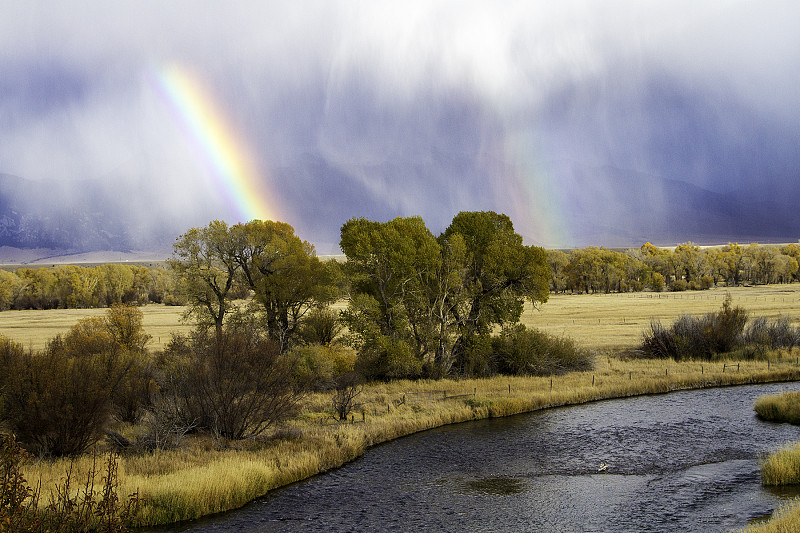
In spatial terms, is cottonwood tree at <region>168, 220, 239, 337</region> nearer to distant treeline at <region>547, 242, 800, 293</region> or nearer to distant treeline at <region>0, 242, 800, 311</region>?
distant treeline at <region>0, 242, 800, 311</region>

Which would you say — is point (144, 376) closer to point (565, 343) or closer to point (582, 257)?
point (565, 343)

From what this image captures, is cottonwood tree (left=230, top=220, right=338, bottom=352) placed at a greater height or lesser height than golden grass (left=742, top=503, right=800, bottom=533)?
greater

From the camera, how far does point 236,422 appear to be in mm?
26719


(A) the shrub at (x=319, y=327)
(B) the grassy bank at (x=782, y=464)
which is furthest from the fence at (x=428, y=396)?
(B) the grassy bank at (x=782, y=464)

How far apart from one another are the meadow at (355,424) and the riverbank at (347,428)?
41mm

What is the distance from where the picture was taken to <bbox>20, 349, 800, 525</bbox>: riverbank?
66.3 ft

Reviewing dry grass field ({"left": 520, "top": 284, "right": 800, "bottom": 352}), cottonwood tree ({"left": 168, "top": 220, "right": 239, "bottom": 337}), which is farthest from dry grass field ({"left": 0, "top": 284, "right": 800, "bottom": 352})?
cottonwood tree ({"left": 168, "top": 220, "right": 239, "bottom": 337})

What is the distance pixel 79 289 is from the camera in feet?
442

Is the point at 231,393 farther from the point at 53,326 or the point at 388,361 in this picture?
the point at 53,326

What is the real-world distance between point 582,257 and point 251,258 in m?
121

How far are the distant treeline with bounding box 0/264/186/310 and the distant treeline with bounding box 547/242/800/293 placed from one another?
98882 millimetres

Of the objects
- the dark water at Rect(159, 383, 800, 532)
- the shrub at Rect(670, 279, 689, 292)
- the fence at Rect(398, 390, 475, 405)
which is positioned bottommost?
the dark water at Rect(159, 383, 800, 532)

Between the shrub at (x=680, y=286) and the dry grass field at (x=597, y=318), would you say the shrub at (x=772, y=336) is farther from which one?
the shrub at (x=680, y=286)

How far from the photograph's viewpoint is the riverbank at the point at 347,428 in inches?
796
